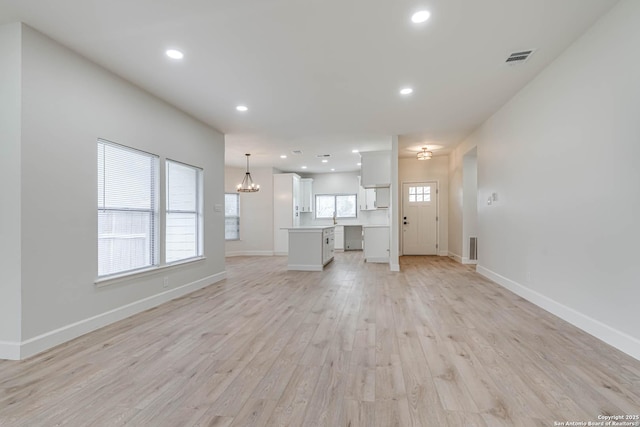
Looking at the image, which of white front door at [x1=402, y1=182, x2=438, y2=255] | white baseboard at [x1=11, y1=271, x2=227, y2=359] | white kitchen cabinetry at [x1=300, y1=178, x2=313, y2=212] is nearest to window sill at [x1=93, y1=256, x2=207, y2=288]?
white baseboard at [x1=11, y1=271, x2=227, y2=359]

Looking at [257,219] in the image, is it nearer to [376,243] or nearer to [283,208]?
[283,208]

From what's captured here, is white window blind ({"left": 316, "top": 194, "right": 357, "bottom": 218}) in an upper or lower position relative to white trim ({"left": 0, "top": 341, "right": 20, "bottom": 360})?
upper

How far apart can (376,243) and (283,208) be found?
3.35m

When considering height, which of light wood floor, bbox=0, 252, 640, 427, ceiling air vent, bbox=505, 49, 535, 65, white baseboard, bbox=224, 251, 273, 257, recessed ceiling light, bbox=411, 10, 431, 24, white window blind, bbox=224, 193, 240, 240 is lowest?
white baseboard, bbox=224, 251, 273, 257

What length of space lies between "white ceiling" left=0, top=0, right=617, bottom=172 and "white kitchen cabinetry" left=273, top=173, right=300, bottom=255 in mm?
4610

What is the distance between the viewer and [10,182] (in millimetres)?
2494

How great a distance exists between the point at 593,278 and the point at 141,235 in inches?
193

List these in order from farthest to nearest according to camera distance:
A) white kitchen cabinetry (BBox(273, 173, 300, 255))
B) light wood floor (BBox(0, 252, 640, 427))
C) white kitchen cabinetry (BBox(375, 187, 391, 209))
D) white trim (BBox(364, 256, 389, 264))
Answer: white kitchen cabinetry (BBox(273, 173, 300, 255))
white kitchen cabinetry (BBox(375, 187, 391, 209))
white trim (BBox(364, 256, 389, 264))
light wood floor (BBox(0, 252, 640, 427))

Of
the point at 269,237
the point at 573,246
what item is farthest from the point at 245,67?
the point at 269,237

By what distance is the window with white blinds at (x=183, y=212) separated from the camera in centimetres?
441

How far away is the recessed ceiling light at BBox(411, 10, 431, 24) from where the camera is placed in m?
2.45

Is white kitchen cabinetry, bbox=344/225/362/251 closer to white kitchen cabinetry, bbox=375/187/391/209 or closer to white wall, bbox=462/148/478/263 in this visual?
white kitchen cabinetry, bbox=375/187/391/209

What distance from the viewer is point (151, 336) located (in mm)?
2883

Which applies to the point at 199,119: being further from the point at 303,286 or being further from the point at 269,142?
the point at 303,286
